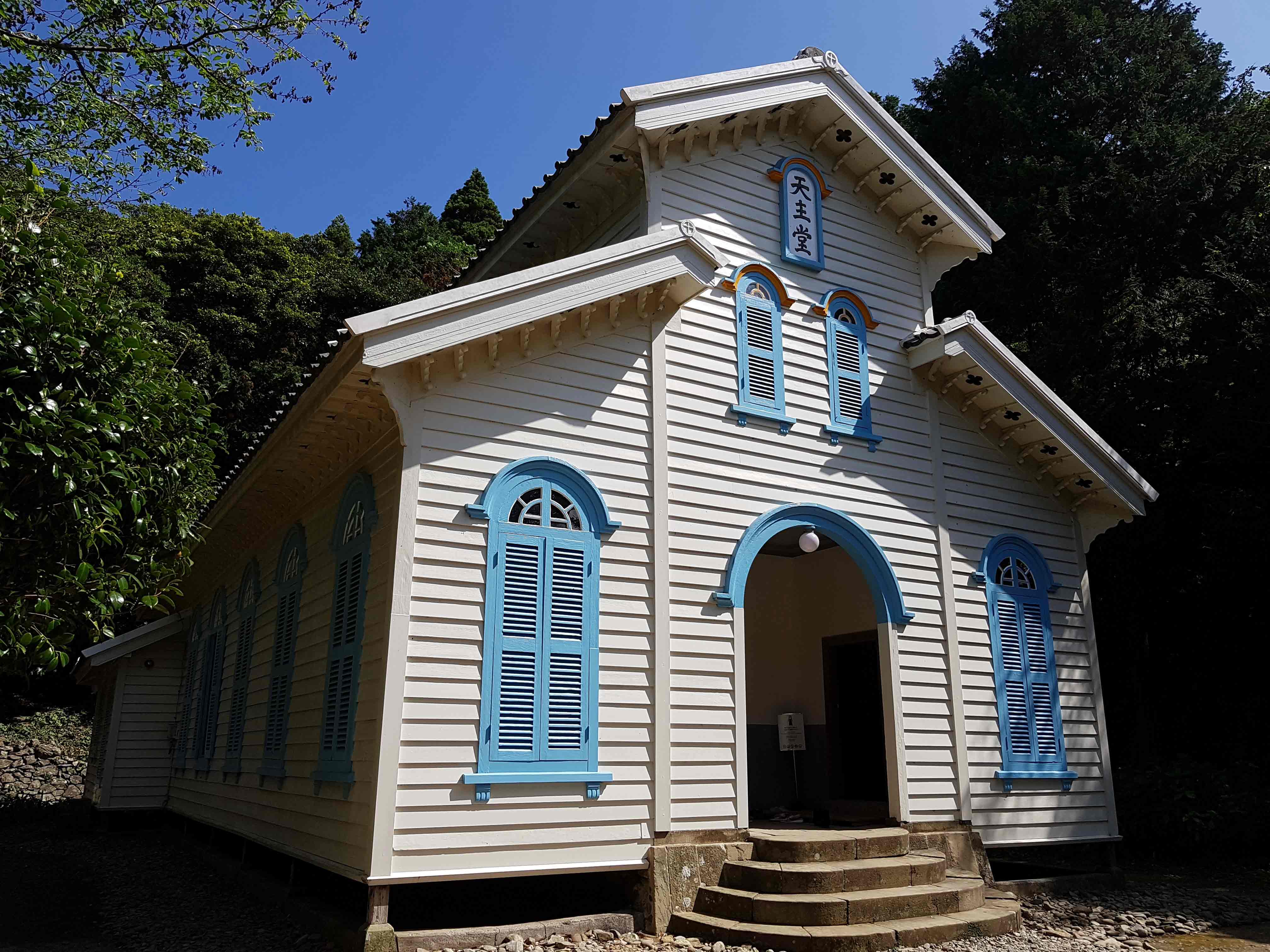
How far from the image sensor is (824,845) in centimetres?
853

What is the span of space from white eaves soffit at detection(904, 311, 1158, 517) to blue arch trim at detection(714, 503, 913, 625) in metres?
2.35

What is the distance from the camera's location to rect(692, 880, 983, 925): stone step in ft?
25.4

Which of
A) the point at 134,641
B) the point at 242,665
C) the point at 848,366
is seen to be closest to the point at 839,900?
the point at 848,366

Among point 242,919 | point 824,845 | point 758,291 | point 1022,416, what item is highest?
point 758,291

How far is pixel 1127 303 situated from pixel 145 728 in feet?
63.9

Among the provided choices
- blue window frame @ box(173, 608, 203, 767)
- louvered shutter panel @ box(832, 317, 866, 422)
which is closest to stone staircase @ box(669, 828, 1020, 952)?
louvered shutter panel @ box(832, 317, 866, 422)

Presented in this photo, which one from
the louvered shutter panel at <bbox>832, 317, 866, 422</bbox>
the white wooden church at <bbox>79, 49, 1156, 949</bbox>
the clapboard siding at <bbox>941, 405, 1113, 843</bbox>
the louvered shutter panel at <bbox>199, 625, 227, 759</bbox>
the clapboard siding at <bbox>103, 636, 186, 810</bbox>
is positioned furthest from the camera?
the clapboard siding at <bbox>103, 636, 186, 810</bbox>

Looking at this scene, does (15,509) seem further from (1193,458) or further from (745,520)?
(1193,458)

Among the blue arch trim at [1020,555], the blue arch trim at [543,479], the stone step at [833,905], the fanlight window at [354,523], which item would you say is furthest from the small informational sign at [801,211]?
the stone step at [833,905]

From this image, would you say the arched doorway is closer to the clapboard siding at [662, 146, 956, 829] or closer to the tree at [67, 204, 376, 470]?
the clapboard siding at [662, 146, 956, 829]

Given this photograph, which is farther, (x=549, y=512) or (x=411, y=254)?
(x=411, y=254)

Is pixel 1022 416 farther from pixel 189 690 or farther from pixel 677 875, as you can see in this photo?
pixel 189 690

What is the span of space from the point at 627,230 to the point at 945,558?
16.8ft

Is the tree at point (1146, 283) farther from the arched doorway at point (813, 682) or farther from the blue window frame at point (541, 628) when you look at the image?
the blue window frame at point (541, 628)
